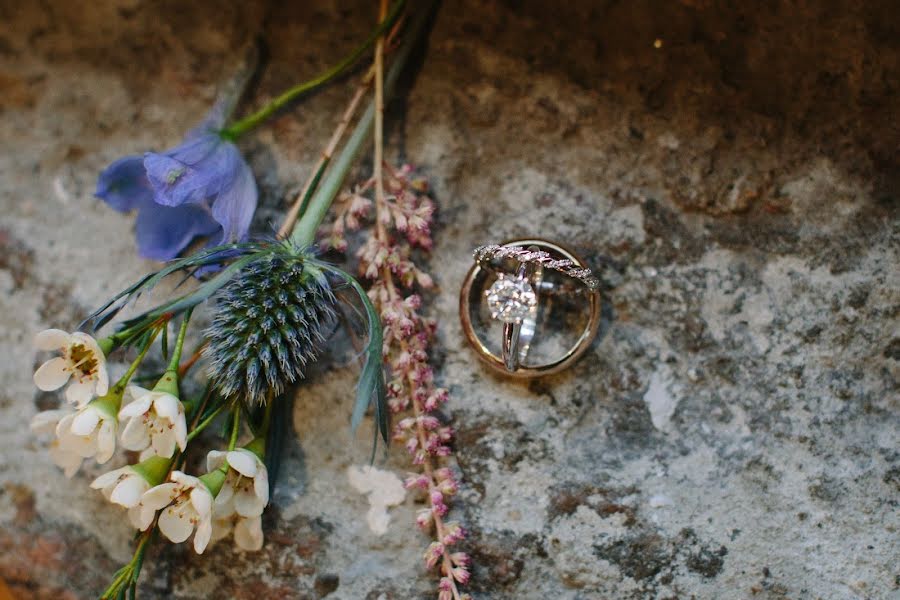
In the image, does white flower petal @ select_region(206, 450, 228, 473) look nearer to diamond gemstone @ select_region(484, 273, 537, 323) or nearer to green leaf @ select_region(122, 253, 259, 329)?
green leaf @ select_region(122, 253, 259, 329)

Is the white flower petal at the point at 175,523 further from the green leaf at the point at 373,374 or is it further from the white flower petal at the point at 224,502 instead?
the green leaf at the point at 373,374

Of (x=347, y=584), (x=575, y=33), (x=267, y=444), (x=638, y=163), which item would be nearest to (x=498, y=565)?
(x=347, y=584)

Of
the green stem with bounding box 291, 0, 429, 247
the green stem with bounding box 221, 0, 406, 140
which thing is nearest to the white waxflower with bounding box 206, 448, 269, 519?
the green stem with bounding box 291, 0, 429, 247

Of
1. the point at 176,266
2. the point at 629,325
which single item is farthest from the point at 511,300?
the point at 176,266

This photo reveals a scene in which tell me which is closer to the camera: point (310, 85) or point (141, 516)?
point (141, 516)

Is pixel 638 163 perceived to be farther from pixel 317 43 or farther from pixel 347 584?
pixel 347 584

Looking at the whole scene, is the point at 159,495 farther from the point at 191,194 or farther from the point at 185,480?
the point at 191,194

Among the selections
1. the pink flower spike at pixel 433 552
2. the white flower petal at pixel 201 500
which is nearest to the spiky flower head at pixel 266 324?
the white flower petal at pixel 201 500
